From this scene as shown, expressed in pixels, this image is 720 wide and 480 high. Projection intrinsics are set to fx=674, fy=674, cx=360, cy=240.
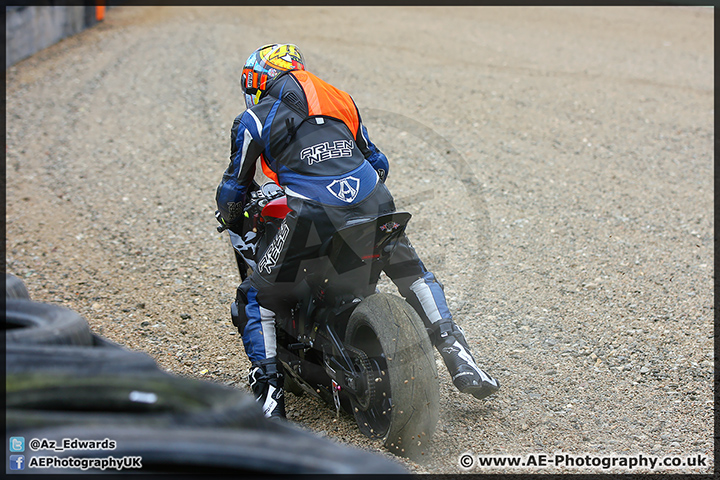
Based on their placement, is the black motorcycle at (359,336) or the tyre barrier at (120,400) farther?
the black motorcycle at (359,336)

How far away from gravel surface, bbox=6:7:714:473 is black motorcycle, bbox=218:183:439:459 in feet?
0.75

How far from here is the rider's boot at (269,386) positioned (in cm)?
381

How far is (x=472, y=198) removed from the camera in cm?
772

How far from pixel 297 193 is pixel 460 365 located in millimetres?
1331

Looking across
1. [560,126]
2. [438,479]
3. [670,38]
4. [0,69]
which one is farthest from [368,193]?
[670,38]

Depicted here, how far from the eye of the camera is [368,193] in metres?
3.60

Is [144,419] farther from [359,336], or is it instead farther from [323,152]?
[323,152]

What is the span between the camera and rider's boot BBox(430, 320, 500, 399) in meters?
3.74

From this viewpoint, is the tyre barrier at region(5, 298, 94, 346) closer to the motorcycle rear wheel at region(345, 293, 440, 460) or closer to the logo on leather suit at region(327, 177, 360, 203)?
the motorcycle rear wheel at region(345, 293, 440, 460)

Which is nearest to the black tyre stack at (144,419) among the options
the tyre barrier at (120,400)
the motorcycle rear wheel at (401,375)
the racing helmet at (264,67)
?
the tyre barrier at (120,400)

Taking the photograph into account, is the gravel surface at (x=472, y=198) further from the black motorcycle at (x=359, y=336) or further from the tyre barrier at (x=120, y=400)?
the tyre barrier at (x=120, y=400)

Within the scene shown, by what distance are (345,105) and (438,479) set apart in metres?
2.07

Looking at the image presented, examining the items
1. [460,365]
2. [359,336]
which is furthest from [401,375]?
[460,365]

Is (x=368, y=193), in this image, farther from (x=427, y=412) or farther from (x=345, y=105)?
(x=427, y=412)
